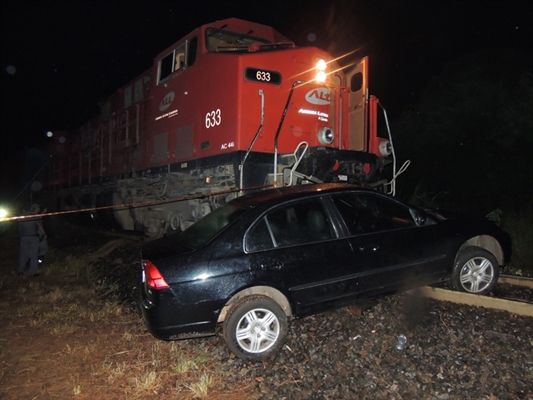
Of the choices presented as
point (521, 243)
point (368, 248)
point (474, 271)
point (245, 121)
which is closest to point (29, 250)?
point (245, 121)

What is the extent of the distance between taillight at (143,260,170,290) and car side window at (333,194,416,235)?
76.2 inches

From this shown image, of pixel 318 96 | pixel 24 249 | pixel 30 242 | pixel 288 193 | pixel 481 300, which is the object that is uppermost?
pixel 318 96

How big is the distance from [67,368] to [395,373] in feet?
9.74

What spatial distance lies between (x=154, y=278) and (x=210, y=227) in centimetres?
86

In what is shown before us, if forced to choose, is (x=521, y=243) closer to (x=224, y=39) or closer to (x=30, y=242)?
(x=224, y=39)

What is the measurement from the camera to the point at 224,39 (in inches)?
283

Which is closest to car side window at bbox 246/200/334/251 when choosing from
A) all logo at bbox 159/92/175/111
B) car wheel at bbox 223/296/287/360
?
car wheel at bbox 223/296/287/360

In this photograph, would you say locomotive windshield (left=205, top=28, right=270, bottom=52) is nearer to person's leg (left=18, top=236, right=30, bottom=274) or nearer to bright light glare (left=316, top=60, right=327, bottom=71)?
bright light glare (left=316, top=60, right=327, bottom=71)

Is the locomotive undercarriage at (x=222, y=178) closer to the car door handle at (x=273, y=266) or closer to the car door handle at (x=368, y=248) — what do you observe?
the car door handle at (x=368, y=248)

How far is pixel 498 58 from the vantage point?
55.5 ft

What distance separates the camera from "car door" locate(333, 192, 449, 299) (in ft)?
13.7

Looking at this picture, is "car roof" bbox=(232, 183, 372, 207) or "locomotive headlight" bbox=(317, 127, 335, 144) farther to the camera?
"locomotive headlight" bbox=(317, 127, 335, 144)

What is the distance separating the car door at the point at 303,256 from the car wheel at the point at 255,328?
0.66 ft

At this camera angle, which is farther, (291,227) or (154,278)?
(291,227)
